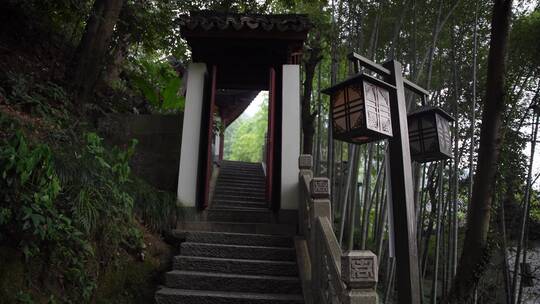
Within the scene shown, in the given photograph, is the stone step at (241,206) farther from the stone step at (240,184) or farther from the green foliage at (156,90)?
the green foliage at (156,90)

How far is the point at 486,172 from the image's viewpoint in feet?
13.3

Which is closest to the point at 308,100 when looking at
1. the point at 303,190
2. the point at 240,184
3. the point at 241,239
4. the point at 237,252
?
the point at 240,184

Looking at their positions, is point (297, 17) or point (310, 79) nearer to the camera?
point (297, 17)

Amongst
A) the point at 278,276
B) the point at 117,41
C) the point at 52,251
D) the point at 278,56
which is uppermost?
the point at 117,41

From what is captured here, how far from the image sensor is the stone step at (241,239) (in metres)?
4.58

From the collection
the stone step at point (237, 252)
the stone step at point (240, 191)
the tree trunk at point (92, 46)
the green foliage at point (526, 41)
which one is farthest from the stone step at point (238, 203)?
the green foliage at point (526, 41)

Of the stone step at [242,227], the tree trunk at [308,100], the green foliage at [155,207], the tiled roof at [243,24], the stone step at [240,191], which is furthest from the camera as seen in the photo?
the tree trunk at [308,100]

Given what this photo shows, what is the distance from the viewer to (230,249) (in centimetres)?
437

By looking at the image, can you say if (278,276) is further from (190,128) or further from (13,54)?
(13,54)

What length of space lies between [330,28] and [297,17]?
8.03 ft

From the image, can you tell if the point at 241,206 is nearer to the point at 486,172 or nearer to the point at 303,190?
the point at 303,190

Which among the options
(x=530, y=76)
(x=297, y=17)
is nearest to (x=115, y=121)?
(x=297, y=17)

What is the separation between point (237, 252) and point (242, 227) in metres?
0.74

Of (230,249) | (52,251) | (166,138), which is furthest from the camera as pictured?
(166,138)
